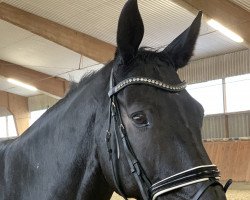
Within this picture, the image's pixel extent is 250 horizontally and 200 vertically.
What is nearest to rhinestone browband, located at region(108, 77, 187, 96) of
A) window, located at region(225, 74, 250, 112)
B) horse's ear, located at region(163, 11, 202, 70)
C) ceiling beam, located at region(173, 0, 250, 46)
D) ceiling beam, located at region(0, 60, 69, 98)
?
horse's ear, located at region(163, 11, 202, 70)

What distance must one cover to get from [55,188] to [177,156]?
843mm

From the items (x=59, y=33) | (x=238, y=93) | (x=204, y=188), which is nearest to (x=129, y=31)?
(x=204, y=188)

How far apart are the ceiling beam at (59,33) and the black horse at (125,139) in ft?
41.0

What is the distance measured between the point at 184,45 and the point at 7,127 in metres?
30.9

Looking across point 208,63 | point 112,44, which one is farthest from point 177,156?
point 208,63

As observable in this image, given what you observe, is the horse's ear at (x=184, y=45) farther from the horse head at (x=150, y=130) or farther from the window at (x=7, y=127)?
the window at (x=7, y=127)

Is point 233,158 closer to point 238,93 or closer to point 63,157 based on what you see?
point 238,93

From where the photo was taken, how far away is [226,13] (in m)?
10.9

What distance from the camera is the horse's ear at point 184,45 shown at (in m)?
2.07

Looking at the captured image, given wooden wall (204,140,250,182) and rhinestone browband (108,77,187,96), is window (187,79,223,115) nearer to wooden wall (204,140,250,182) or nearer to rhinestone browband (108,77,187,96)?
wooden wall (204,140,250,182)

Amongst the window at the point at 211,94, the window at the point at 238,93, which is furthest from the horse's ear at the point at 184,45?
the window at the point at 211,94

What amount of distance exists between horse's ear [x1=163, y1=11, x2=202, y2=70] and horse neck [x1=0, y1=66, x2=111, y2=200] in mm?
515

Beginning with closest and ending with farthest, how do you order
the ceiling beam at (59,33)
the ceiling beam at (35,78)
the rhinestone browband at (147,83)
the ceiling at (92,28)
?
1. the rhinestone browband at (147,83)
2. the ceiling at (92,28)
3. the ceiling beam at (59,33)
4. the ceiling beam at (35,78)

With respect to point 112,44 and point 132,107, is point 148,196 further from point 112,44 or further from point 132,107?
point 112,44
